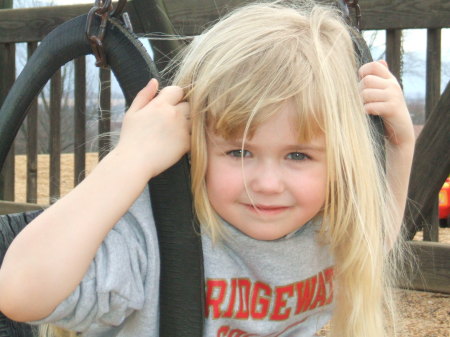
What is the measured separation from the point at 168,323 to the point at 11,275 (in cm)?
28

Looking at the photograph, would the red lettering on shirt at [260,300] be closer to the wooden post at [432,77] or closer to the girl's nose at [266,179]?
the girl's nose at [266,179]

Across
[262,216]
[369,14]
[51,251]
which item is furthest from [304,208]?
[369,14]

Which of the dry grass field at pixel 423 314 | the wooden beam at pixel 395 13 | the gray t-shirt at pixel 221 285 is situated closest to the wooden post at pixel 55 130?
the wooden beam at pixel 395 13

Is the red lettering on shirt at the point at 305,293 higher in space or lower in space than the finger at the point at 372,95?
lower

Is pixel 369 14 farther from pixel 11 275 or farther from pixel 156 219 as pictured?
pixel 11 275

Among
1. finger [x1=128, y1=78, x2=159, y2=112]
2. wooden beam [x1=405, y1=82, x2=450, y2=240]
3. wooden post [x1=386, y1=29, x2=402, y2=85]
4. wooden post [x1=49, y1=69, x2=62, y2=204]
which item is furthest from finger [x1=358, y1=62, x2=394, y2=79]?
wooden post [x1=49, y1=69, x2=62, y2=204]

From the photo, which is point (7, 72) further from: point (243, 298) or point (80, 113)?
point (243, 298)

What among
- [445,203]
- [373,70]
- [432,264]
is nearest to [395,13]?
[432,264]

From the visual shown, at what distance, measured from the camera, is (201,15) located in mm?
2918

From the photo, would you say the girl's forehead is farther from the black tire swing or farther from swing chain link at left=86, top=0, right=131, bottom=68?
swing chain link at left=86, top=0, right=131, bottom=68

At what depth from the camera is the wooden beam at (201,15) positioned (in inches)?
100

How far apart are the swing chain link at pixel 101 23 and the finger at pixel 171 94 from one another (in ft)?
0.37

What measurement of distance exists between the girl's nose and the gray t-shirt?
166 millimetres

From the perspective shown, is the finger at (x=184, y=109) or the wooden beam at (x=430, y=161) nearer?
the finger at (x=184, y=109)
